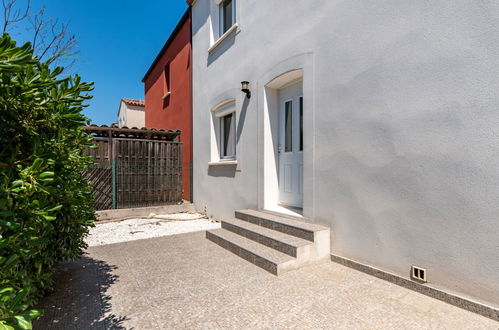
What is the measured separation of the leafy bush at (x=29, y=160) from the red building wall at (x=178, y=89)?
6.17 m

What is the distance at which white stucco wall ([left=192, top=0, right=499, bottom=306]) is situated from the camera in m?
2.35

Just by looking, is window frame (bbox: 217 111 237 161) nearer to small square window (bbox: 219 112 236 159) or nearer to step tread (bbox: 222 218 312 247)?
small square window (bbox: 219 112 236 159)

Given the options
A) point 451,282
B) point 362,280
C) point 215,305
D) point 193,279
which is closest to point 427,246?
point 451,282

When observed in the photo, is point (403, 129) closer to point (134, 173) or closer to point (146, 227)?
point (146, 227)

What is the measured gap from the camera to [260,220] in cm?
464

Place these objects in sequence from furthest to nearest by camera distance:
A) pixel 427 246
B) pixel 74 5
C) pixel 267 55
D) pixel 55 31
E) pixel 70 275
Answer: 1. pixel 74 5
2. pixel 55 31
3. pixel 267 55
4. pixel 70 275
5. pixel 427 246

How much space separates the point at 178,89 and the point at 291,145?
6.35 m

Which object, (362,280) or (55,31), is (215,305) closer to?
(362,280)

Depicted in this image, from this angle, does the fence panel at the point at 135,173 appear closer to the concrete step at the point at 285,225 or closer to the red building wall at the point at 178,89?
the red building wall at the point at 178,89

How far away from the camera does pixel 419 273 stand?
2748 millimetres

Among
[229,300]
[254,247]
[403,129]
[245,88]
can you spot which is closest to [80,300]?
[229,300]

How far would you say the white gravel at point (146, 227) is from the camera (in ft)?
17.4

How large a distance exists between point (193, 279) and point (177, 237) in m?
2.22

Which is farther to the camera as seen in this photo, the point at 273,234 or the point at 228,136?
the point at 228,136
